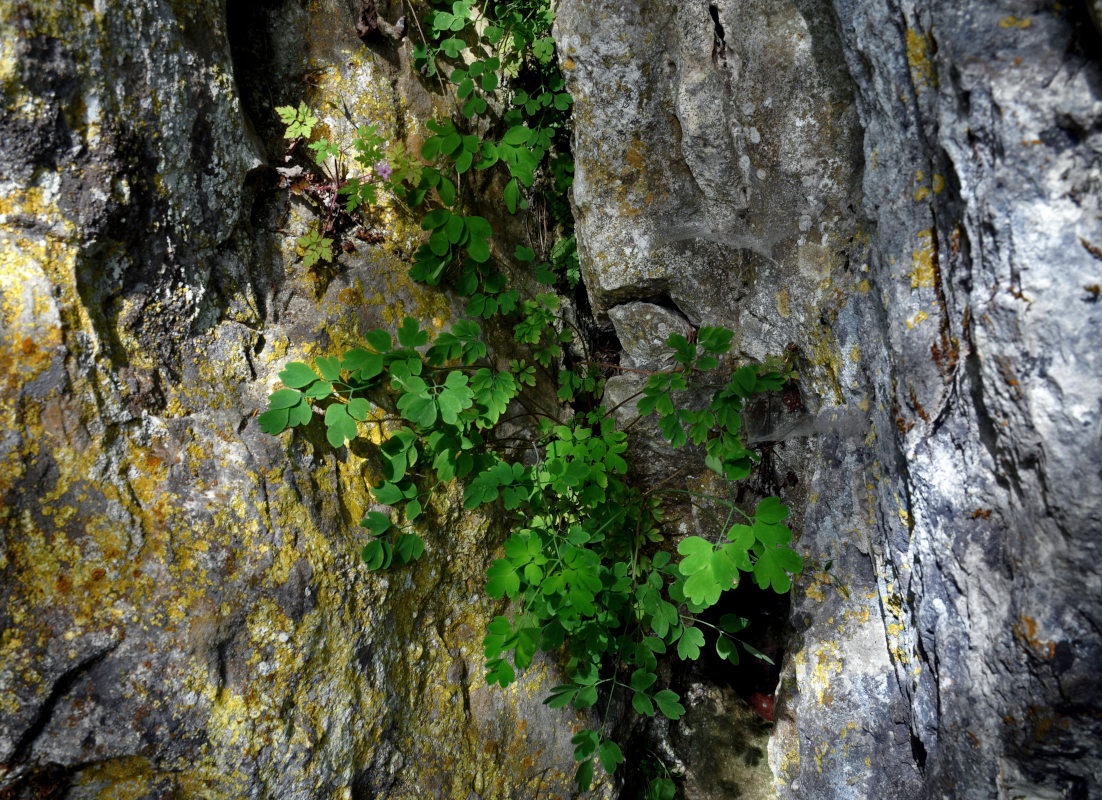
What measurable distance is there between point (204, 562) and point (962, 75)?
2556 millimetres

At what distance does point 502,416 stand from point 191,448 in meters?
1.24

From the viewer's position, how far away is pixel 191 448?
6.76ft

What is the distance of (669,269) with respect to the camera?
2.87 meters

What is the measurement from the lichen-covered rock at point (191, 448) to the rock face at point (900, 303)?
3.85 feet

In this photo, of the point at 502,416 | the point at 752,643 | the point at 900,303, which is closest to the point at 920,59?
the point at 900,303

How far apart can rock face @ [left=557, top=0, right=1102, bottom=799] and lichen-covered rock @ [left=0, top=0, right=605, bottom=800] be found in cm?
117

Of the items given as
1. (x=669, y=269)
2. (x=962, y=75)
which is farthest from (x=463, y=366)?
(x=962, y=75)

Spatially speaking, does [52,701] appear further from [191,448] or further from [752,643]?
[752,643]

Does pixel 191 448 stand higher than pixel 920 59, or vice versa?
pixel 920 59

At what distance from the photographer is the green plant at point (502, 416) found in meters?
2.23

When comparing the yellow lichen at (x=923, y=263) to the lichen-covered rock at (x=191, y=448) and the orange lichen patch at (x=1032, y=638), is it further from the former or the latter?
the lichen-covered rock at (x=191, y=448)

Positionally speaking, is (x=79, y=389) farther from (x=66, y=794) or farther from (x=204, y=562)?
(x=66, y=794)

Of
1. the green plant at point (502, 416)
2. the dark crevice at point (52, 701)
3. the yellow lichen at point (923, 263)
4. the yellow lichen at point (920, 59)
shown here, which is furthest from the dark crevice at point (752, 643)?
the dark crevice at point (52, 701)

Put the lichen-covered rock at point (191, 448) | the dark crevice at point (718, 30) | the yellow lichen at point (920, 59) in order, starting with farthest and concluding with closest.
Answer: the dark crevice at point (718, 30) → the lichen-covered rock at point (191, 448) → the yellow lichen at point (920, 59)
